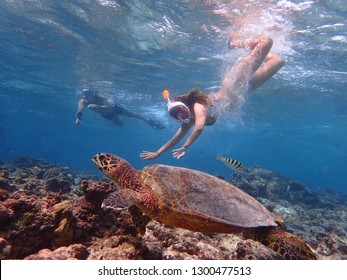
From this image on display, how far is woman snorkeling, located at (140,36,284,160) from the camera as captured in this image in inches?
246

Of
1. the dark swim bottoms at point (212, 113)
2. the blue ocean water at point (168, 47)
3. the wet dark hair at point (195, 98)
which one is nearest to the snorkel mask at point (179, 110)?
the wet dark hair at point (195, 98)

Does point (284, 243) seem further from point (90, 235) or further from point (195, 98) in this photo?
point (195, 98)

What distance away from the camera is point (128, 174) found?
13.1ft

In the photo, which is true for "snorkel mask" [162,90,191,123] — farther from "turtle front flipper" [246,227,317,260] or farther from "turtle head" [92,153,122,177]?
"turtle front flipper" [246,227,317,260]

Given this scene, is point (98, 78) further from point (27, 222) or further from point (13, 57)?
point (27, 222)

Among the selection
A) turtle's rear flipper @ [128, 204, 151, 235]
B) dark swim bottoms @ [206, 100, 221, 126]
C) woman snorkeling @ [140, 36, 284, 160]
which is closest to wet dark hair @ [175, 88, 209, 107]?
woman snorkeling @ [140, 36, 284, 160]

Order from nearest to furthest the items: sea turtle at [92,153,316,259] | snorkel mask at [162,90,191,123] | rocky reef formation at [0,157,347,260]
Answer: rocky reef formation at [0,157,347,260] < sea turtle at [92,153,316,259] < snorkel mask at [162,90,191,123]

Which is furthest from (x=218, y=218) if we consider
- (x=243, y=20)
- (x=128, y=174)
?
(x=243, y=20)

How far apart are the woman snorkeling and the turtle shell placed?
1738mm

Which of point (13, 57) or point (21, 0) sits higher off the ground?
point (21, 0)

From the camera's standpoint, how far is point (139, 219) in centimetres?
362

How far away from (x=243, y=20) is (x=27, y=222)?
489 inches

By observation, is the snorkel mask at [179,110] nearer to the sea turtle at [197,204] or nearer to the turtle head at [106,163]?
the sea turtle at [197,204]

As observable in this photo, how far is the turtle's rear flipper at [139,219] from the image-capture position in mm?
A: 3533
